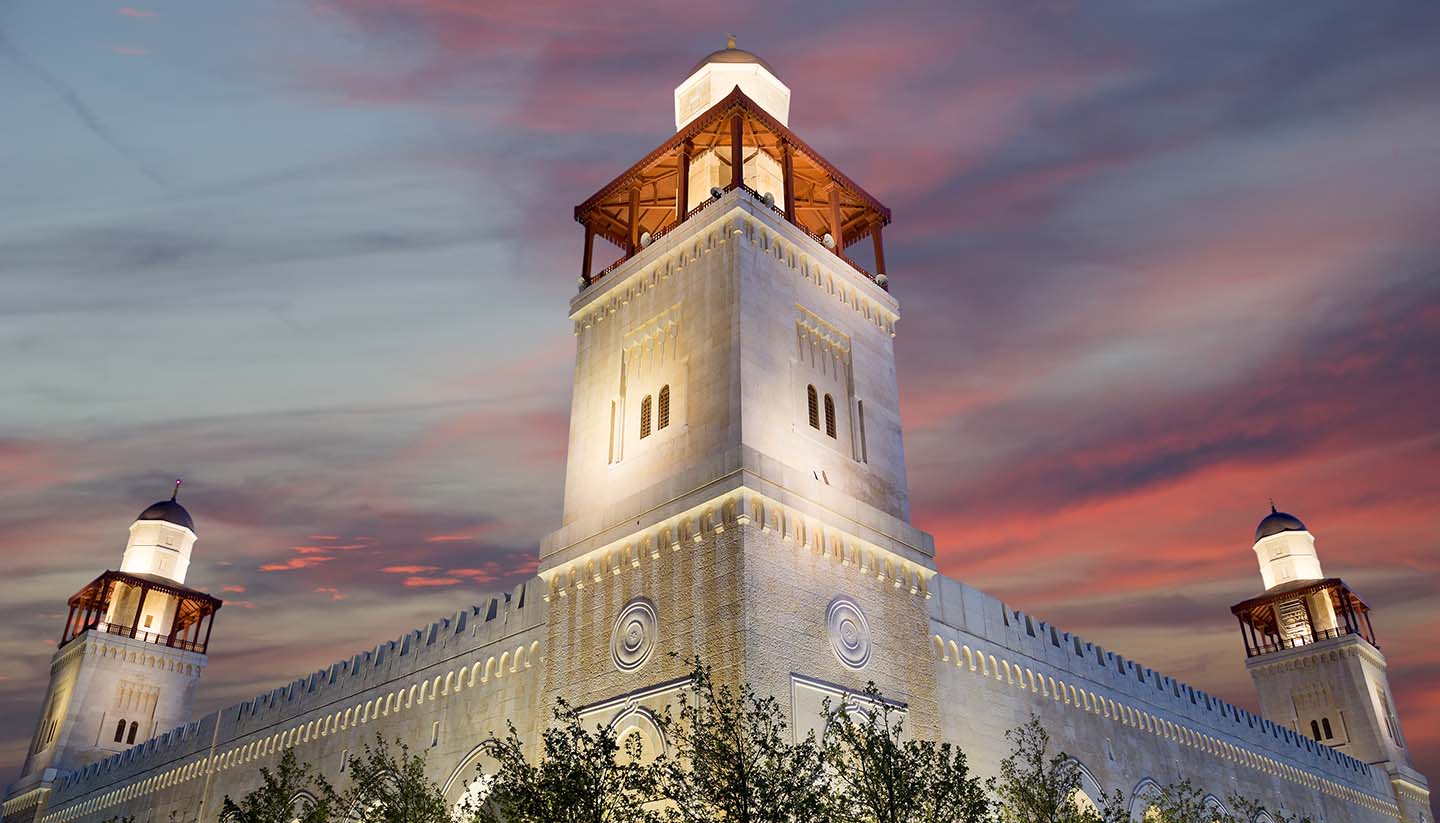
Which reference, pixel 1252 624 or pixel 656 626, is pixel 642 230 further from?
pixel 1252 624

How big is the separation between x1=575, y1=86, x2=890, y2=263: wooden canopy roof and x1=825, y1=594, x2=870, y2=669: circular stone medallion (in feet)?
36.1

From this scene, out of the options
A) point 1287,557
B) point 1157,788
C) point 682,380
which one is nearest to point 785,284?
point 682,380

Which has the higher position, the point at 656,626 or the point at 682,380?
the point at 682,380

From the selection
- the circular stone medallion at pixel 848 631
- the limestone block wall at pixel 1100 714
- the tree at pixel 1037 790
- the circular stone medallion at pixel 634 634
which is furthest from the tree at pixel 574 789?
the limestone block wall at pixel 1100 714

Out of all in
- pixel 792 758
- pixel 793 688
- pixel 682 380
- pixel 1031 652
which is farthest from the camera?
pixel 1031 652

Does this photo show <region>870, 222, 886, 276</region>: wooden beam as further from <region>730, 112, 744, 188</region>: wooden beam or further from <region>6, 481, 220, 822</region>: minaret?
<region>6, 481, 220, 822</region>: minaret

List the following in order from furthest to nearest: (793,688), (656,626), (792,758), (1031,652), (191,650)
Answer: (191,650), (1031,652), (656,626), (793,688), (792,758)

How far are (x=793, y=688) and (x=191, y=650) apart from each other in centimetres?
4424

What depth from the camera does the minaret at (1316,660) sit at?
51.4 metres

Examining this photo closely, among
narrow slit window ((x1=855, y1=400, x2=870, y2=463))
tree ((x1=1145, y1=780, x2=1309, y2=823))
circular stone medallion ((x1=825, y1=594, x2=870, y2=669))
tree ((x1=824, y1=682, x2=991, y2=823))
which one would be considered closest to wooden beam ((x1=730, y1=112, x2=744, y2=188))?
narrow slit window ((x1=855, y1=400, x2=870, y2=463))

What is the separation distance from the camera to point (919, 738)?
24.4 metres

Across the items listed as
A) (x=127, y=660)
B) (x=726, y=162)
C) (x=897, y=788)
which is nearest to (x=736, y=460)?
(x=897, y=788)

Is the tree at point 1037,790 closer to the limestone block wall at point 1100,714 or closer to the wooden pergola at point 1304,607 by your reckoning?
the limestone block wall at point 1100,714

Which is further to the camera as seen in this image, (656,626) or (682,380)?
(682,380)
